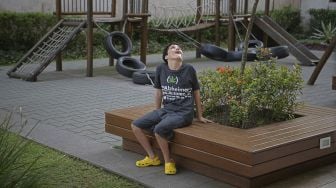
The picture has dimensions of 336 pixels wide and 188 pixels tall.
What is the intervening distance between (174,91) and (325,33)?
16.2m

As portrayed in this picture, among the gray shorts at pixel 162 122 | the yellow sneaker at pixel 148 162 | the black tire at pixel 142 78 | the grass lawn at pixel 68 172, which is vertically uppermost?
the gray shorts at pixel 162 122

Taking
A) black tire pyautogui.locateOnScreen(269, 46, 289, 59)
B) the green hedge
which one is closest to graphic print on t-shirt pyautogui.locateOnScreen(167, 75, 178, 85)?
black tire pyautogui.locateOnScreen(269, 46, 289, 59)

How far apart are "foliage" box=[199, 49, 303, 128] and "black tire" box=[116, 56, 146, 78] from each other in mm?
5454

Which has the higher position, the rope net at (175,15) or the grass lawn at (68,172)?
the rope net at (175,15)

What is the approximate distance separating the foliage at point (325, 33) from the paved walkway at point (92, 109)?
6.32 m

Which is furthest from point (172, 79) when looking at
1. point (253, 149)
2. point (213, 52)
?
point (213, 52)

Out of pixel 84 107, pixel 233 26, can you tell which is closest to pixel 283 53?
pixel 233 26

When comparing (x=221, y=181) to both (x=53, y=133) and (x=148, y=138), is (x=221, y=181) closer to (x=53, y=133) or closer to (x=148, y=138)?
(x=148, y=138)

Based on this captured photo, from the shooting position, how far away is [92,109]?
791 centimetres

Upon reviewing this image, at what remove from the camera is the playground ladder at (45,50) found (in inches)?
431

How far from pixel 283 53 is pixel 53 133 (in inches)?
343

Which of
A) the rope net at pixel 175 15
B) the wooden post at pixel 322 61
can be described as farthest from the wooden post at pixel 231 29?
the wooden post at pixel 322 61

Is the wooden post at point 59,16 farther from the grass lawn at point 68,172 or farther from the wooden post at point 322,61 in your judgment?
the grass lawn at point 68,172

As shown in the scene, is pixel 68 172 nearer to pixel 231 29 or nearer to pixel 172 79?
pixel 172 79
